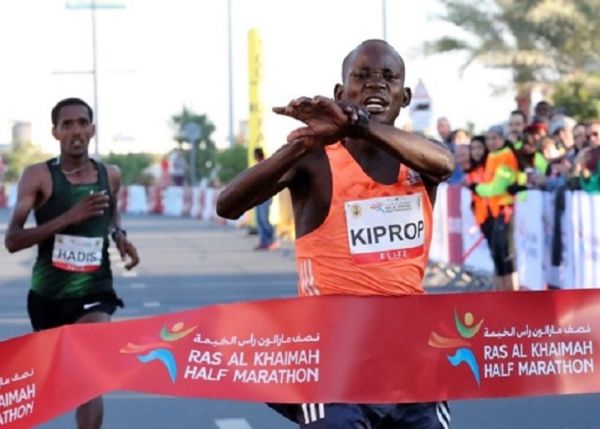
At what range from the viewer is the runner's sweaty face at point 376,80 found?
510 cm

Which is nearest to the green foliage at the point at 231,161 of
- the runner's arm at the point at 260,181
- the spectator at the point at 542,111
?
the spectator at the point at 542,111

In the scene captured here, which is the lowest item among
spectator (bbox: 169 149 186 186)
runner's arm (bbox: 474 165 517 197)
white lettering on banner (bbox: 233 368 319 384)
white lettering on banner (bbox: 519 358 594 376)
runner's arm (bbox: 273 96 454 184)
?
spectator (bbox: 169 149 186 186)

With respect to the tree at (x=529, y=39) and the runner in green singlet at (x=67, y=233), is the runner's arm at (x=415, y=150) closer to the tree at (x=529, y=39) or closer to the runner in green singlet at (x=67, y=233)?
the runner in green singlet at (x=67, y=233)

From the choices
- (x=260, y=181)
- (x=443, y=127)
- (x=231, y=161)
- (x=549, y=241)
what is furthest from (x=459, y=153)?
(x=231, y=161)

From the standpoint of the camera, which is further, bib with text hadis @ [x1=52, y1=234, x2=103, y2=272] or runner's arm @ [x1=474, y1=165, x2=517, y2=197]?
runner's arm @ [x1=474, y1=165, x2=517, y2=197]

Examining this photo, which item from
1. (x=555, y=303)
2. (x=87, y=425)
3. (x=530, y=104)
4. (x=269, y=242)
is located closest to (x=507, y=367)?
(x=555, y=303)

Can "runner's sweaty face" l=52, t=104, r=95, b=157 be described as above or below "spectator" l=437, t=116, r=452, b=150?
above

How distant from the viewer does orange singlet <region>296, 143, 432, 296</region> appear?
17.2ft

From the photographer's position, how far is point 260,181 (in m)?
5.07

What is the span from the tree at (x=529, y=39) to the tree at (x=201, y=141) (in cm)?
2024

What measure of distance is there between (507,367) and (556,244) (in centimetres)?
1073

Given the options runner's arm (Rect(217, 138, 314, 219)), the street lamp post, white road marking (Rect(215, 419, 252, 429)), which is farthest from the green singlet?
the street lamp post

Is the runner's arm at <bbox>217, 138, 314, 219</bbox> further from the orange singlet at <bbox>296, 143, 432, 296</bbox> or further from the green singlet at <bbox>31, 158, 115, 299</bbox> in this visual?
the green singlet at <bbox>31, 158, 115, 299</bbox>

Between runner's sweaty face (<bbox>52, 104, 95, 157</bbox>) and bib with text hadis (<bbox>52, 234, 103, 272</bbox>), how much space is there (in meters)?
0.42
